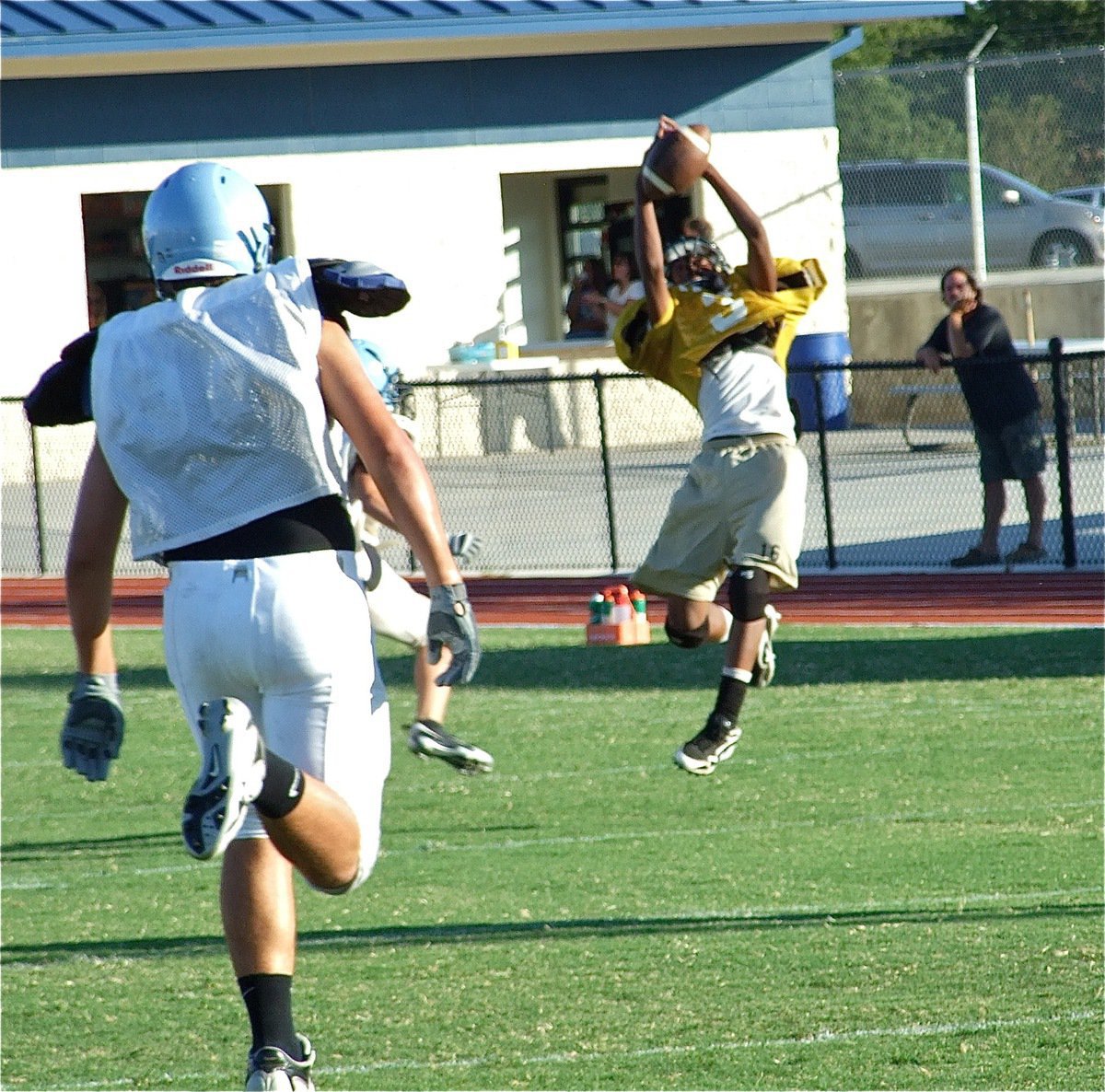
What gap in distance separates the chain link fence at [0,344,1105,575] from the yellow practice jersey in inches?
271

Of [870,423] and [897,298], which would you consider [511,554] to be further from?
[897,298]

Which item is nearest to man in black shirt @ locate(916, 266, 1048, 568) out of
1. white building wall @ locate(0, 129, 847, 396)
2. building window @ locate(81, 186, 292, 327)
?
white building wall @ locate(0, 129, 847, 396)

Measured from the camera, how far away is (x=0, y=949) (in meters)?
7.07

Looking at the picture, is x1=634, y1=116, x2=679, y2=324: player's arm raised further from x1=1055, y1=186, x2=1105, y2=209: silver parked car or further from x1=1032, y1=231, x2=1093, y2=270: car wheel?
x1=1055, y1=186, x2=1105, y2=209: silver parked car

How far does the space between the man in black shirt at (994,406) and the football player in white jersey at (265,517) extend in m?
10.7

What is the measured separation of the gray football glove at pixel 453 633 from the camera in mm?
4695

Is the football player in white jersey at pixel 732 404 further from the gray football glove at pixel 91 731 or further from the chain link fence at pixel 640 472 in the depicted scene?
the chain link fence at pixel 640 472

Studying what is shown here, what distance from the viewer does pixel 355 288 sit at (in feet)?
15.1

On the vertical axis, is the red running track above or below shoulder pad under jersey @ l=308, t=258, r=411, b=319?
below

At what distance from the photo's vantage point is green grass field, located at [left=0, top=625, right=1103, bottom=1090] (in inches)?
218

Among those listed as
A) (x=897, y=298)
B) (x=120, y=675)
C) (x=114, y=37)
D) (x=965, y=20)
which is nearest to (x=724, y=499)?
(x=120, y=675)

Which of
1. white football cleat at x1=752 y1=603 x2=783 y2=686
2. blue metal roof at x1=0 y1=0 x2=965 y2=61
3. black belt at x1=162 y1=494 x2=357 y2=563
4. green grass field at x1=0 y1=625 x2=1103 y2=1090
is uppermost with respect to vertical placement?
blue metal roof at x1=0 y1=0 x2=965 y2=61

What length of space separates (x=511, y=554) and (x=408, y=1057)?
40.8 ft

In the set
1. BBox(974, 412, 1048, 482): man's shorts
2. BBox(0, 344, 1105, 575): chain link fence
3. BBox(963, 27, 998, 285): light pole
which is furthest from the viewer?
BBox(963, 27, 998, 285): light pole
